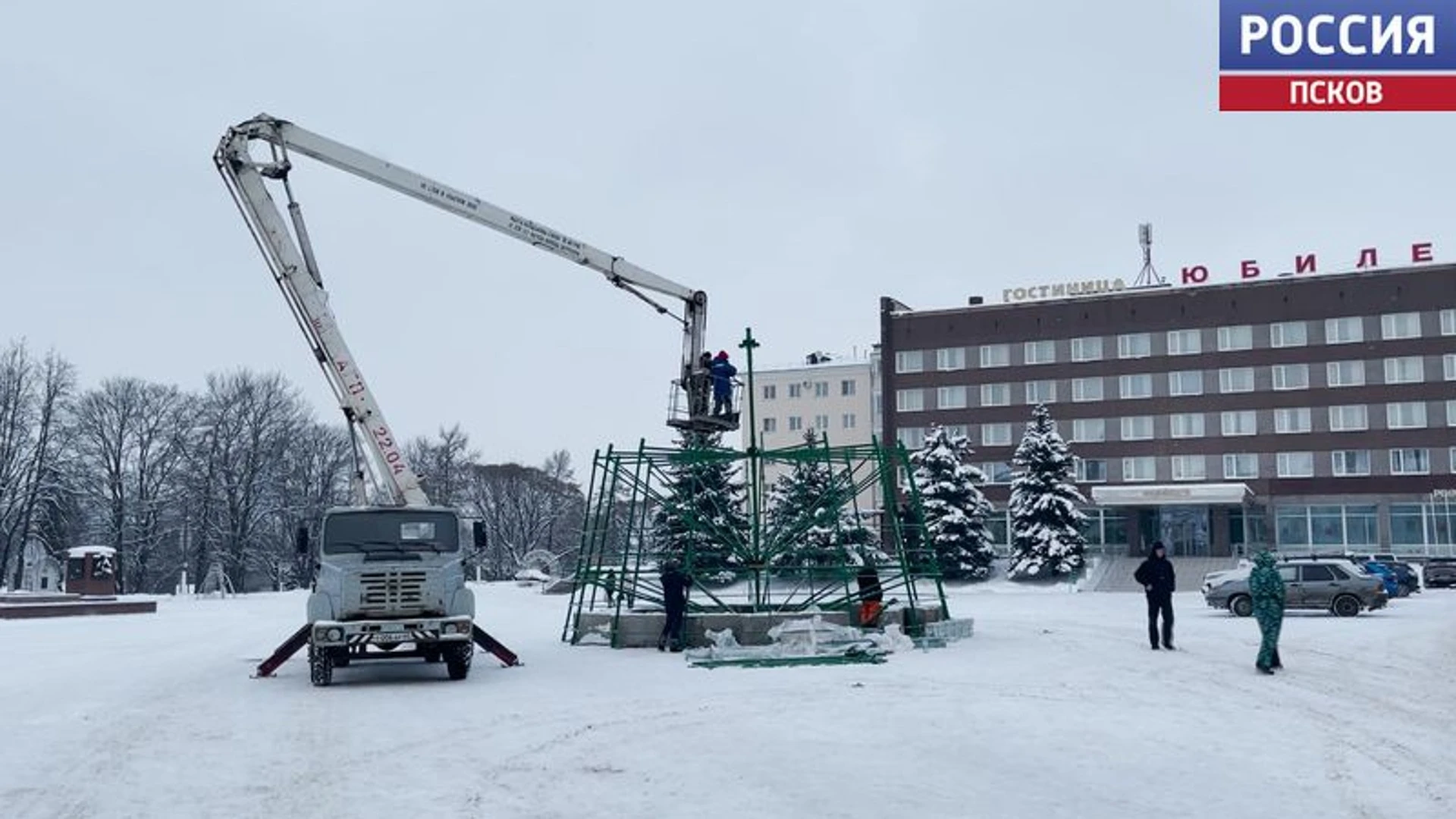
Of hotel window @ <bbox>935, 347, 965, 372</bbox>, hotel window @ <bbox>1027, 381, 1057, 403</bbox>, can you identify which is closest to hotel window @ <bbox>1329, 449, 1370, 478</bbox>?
hotel window @ <bbox>1027, 381, 1057, 403</bbox>

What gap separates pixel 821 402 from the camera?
3861 inches

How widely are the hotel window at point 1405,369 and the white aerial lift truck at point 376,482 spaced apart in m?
56.3

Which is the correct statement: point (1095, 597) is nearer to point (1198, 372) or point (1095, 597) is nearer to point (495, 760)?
point (1198, 372)

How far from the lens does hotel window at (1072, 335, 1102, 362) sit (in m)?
75.5

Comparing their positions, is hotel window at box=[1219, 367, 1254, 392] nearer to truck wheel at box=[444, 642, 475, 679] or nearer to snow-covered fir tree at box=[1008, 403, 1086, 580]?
snow-covered fir tree at box=[1008, 403, 1086, 580]

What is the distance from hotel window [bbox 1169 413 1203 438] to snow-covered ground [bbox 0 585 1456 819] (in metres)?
52.2

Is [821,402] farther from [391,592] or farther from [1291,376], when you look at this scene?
[391,592]

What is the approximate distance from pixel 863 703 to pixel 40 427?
64.0m

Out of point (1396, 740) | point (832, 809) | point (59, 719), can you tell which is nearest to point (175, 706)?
point (59, 719)

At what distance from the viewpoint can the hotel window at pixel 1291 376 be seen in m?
70.6

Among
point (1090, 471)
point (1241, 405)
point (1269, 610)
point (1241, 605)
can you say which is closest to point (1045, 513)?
point (1090, 471)

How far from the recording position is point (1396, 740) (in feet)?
39.7

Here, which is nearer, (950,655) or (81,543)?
(950,655)

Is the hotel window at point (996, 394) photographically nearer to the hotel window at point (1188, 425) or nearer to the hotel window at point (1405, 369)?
the hotel window at point (1188, 425)
